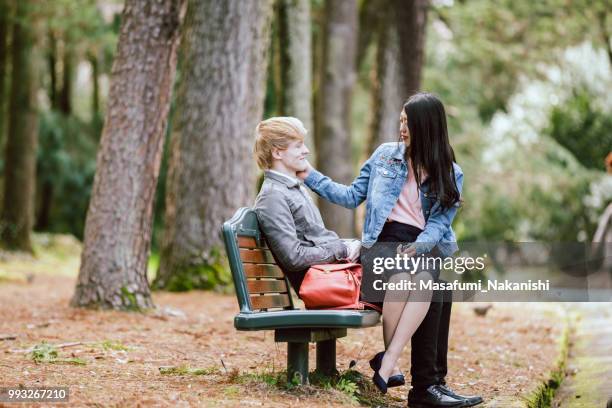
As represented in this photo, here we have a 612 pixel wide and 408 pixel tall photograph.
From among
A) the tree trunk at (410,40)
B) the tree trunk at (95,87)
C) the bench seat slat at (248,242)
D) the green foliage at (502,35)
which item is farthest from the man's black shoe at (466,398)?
the tree trunk at (95,87)

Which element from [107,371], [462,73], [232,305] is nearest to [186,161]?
[232,305]

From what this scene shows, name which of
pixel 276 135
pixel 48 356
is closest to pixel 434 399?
pixel 276 135

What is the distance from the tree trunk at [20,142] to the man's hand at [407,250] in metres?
15.0

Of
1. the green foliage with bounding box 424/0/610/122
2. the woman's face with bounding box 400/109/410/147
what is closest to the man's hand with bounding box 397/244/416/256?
the woman's face with bounding box 400/109/410/147

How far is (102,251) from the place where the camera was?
324 inches

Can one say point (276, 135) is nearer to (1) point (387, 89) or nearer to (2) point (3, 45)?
(1) point (387, 89)

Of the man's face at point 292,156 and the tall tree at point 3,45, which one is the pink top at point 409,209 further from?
the tall tree at point 3,45

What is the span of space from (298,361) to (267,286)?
1.59ft

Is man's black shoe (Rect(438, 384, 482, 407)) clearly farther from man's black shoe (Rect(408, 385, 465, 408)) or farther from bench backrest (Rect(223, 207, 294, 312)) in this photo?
bench backrest (Rect(223, 207, 294, 312))

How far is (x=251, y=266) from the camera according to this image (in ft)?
16.1

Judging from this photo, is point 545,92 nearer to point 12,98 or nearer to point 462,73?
point 462,73

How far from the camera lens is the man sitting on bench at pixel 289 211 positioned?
4.95m

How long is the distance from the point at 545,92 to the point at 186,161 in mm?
17710

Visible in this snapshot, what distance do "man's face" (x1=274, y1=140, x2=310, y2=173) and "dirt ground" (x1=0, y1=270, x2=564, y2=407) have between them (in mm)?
1181
